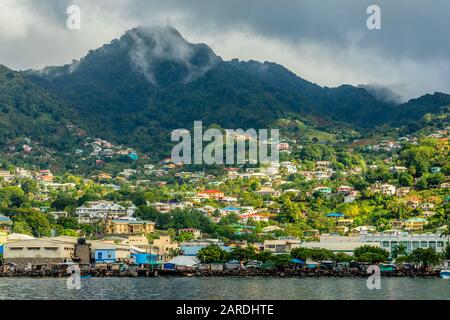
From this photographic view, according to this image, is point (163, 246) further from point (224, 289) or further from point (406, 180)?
point (224, 289)

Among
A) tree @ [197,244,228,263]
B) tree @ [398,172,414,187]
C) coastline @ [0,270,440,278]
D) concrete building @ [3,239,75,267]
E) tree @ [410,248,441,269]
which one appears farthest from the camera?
tree @ [398,172,414,187]

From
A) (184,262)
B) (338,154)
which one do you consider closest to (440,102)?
(338,154)

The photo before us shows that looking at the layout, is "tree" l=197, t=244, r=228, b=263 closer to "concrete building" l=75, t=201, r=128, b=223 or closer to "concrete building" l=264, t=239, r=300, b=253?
"concrete building" l=264, t=239, r=300, b=253

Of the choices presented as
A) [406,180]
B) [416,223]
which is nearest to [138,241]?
[416,223]

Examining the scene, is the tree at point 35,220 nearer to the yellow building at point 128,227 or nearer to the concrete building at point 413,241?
the yellow building at point 128,227

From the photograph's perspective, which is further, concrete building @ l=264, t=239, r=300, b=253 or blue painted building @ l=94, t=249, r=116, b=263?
concrete building @ l=264, t=239, r=300, b=253

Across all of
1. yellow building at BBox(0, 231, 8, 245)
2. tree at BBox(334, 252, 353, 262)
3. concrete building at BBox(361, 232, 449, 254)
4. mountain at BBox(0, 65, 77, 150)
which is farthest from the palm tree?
mountain at BBox(0, 65, 77, 150)
